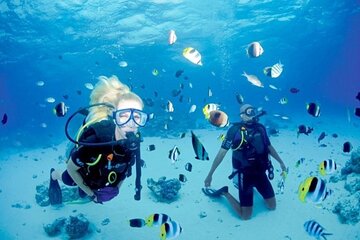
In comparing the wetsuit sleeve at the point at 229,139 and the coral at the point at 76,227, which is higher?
the wetsuit sleeve at the point at 229,139

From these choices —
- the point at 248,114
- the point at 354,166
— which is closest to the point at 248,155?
the point at 248,114

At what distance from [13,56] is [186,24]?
70.9ft

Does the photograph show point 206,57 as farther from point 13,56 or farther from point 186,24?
point 13,56

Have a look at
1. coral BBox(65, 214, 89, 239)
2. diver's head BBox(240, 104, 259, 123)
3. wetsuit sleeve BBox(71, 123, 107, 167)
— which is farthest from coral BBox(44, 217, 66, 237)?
diver's head BBox(240, 104, 259, 123)

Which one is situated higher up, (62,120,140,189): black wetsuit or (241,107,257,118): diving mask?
(62,120,140,189): black wetsuit

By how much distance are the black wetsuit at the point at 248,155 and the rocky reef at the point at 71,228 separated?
4637 millimetres

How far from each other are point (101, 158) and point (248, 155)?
5.00 meters

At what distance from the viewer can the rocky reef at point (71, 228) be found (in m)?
7.85

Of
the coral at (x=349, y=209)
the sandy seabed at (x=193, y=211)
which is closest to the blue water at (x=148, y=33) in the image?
the sandy seabed at (x=193, y=211)

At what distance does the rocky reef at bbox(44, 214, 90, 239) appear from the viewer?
7846mm

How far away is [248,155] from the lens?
25.2 feet

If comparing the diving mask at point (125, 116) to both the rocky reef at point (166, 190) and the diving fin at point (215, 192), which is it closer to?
the diving fin at point (215, 192)

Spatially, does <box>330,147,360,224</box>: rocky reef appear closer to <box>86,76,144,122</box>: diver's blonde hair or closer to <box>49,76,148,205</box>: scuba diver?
<box>49,76,148,205</box>: scuba diver

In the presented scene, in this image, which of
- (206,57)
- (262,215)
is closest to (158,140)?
(262,215)
